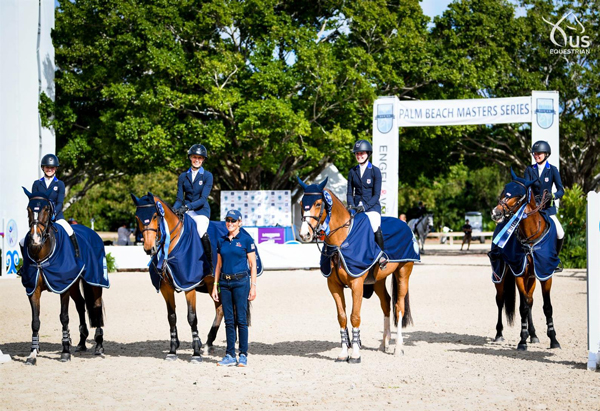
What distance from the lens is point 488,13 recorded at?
106 feet

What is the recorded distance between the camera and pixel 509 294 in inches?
429

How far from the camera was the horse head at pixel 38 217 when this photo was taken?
358 inches

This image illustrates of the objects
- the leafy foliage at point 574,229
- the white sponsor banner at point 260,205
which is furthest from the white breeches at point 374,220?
the white sponsor banner at point 260,205

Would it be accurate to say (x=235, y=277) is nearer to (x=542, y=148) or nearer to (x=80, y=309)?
(x=80, y=309)

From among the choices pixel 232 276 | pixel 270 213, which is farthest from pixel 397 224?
pixel 270 213

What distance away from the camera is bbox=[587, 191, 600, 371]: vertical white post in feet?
28.0

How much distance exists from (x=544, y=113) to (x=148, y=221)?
696 inches

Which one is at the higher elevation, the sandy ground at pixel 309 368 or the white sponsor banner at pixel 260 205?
the white sponsor banner at pixel 260 205

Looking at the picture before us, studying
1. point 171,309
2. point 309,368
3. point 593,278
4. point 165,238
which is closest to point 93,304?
point 171,309

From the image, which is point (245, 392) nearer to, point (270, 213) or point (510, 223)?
point (510, 223)

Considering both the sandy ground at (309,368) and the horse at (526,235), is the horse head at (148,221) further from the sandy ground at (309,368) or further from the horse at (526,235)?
the horse at (526,235)

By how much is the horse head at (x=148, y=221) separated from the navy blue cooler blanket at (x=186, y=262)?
44cm

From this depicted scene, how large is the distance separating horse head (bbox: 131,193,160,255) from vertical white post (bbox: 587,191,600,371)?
5201 mm

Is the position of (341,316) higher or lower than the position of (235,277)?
lower
